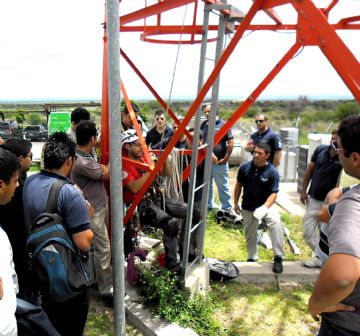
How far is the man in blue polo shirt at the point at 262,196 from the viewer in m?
4.64

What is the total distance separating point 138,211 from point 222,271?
144cm

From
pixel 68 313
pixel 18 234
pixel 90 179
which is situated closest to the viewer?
pixel 68 313

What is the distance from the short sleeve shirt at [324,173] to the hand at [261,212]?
0.78 meters

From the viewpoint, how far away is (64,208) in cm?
246

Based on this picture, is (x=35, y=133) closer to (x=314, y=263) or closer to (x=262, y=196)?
(x=262, y=196)

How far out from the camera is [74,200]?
2459mm

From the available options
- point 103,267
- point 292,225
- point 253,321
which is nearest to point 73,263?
point 103,267

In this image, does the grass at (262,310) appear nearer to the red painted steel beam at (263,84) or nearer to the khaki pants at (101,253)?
the khaki pants at (101,253)

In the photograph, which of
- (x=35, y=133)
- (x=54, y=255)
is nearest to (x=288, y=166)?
(x=54, y=255)

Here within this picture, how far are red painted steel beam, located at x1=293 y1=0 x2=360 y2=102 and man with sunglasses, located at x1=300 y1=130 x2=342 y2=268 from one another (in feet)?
7.67

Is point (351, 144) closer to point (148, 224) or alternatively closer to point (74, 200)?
point (74, 200)

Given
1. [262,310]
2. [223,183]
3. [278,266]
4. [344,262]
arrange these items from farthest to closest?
[223,183], [278,266], [262,310], [344,262]

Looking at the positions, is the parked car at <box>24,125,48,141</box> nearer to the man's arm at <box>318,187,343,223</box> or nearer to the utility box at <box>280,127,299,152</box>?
the utility box at <box>280,127,299,152</box>

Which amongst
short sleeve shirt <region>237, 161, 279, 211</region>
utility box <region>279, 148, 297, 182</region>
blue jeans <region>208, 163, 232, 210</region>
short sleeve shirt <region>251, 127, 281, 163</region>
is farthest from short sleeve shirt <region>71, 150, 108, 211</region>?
utility box <region>279, 148, 297, 182</region>
